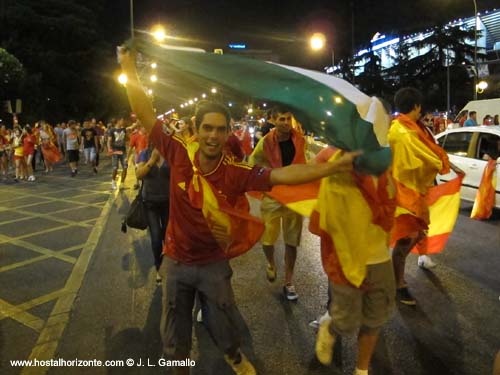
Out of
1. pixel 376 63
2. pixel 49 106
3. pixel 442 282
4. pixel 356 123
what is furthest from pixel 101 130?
pixel 376 63

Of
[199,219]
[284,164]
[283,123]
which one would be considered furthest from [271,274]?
[199,219]

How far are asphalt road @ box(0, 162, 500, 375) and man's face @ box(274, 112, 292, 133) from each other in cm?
168

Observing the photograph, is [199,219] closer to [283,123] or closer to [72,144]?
[283,123]

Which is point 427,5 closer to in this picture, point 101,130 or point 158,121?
point 101,130

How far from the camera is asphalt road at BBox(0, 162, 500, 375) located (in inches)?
141

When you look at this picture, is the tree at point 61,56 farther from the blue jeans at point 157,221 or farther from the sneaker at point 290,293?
the sneaker at point 290,293

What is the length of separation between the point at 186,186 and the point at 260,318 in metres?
1.97

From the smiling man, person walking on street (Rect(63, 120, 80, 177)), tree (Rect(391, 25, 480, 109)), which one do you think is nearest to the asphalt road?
the smiling man

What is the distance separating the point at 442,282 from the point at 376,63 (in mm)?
61543

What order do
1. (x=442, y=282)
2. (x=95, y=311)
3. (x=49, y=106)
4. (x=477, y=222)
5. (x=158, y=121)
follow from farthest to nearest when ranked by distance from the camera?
1. (x=49, y=106)
2. (x=477, y=222)
3. (x=442, y=282)
4. (x=95, y=311)
5. (x=158, y=121)

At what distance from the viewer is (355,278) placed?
9.68 feet

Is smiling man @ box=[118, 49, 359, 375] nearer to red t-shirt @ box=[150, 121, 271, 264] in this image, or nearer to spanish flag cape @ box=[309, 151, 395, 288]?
red t-shirt @ box=[150, 121, 271, 264]

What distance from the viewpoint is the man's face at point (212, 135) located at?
283cm

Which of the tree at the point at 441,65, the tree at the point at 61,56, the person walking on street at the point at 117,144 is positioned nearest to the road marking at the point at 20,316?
the person walking on street at the point at 117,144
